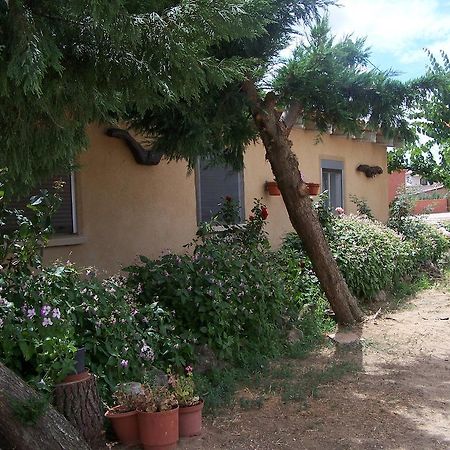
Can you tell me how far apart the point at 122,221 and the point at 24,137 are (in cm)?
384

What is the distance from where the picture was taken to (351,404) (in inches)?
187

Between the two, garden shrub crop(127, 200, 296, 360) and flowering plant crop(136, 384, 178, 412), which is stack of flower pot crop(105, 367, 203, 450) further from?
garden shrub crop(127, 200, 296, 360)

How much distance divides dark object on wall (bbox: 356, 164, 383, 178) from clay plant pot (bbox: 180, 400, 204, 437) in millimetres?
9988

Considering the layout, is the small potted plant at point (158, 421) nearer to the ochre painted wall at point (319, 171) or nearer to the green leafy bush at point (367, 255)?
the ochre painted wall at point (319, 171)

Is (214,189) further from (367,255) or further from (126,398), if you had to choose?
(126,398)

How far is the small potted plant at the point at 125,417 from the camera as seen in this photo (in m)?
3.77

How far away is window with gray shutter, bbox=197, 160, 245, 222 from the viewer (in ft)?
28.4

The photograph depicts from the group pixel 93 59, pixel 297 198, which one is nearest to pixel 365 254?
pixel 297 198

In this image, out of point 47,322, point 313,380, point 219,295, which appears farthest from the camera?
point 219,295

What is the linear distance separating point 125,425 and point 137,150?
4.42 metres

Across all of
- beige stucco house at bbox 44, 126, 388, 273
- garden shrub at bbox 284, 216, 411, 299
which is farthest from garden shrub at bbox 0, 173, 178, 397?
garden shrub at bbox 284, 216, 411, 299

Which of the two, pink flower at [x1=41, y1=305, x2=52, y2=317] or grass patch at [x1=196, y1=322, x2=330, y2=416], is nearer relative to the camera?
pink flower at [x1=41, y1=305, x2=52, y2=317]

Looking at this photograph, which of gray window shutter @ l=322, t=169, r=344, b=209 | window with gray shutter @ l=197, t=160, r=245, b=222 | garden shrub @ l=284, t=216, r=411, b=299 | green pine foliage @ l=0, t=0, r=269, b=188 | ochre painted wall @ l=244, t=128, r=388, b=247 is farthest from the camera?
gray window shutter @ l=322, t=169, r=344, b=209

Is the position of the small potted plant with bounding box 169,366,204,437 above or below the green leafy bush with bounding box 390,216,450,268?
below
